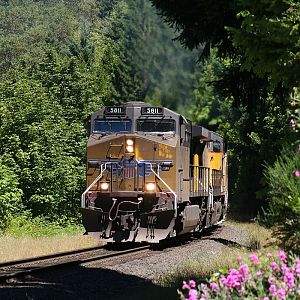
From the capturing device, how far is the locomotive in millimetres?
18031

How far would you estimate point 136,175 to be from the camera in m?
18.4

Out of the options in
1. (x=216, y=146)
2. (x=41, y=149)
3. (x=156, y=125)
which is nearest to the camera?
(x=156, y=125)

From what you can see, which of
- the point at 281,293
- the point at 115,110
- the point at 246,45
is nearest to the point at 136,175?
the point at 115,110

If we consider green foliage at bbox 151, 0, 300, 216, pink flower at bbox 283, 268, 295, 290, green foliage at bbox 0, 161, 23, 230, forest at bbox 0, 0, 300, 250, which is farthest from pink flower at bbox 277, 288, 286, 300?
green foliage at bbox 0, 161, 23, 230

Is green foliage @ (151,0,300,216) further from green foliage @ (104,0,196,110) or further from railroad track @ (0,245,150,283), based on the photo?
railroad track @ (0,245,150,283)

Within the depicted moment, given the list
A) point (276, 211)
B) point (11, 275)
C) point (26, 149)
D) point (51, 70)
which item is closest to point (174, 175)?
point (11, 275)

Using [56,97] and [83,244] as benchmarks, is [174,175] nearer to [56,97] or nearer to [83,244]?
[83,244]

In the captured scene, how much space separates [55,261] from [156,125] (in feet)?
16.0

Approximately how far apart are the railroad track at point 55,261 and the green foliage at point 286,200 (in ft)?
21.8

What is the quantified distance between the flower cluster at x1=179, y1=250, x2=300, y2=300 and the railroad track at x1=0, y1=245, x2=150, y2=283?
7331 millimetres

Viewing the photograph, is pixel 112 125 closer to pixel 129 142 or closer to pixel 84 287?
pixel 129 142

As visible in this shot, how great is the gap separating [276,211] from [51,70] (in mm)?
42333

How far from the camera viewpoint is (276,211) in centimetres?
743

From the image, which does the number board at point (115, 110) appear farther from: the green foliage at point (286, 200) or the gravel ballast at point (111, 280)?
the green foliage at point (286, 200)
